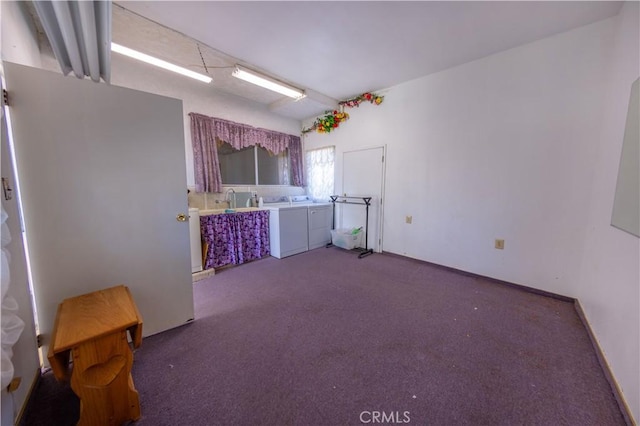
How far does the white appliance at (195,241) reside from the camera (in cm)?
302

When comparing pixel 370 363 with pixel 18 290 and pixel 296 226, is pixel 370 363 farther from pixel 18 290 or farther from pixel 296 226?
pixel 296 226

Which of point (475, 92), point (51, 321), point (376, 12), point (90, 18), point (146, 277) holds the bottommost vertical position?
point (51, 321)

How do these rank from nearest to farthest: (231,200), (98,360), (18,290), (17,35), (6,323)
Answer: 1. (6,323)
2. (98,360)
3. (18,290)
4. (17,35)
5. (231,200)

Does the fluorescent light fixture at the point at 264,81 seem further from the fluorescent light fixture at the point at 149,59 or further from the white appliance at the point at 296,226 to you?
the white appliance at the point at 296,226

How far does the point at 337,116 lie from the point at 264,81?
1.63 meters

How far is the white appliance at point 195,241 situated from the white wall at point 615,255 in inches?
148

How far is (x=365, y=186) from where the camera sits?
13.4 ft

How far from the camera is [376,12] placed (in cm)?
201

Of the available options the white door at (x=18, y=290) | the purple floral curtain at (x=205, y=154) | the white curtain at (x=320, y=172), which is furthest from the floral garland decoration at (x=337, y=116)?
the white door at (x=18, y=290)

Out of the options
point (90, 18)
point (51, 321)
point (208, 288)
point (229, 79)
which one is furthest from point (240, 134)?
point (51, 321)

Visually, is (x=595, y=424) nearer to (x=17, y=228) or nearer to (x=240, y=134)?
(x=17, y=228)

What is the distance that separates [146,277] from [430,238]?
11.1ft

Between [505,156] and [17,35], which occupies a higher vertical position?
[17,35]

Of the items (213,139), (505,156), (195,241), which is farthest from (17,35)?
(505,156)
